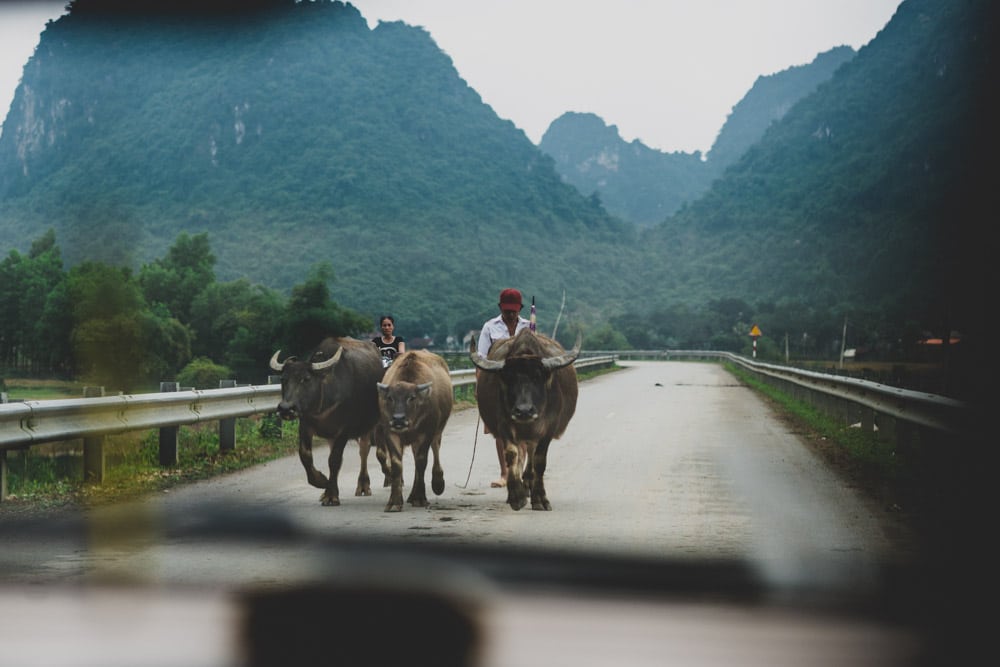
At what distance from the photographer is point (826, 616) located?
5.39 m

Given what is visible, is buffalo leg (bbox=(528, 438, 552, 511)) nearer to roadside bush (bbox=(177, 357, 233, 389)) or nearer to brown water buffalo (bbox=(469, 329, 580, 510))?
brown water buffalo (bbox=(469, 329, 580, 510))

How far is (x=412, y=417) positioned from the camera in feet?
30.6

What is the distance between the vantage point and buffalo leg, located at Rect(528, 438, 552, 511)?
930 cm

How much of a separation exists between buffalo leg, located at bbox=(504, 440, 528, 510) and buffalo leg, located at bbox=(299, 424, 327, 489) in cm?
171

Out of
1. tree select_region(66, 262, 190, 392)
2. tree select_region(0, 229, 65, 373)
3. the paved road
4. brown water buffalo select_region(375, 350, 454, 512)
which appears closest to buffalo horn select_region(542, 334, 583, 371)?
brown water buffalo select_region(375, 350, 454, 512)

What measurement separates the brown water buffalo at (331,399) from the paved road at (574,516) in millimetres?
348

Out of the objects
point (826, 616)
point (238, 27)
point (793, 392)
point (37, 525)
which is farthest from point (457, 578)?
point (793, 392)

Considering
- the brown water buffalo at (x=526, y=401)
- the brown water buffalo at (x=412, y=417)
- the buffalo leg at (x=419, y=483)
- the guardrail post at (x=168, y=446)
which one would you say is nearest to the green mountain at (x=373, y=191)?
the guardrail post at (x=168, y=446)

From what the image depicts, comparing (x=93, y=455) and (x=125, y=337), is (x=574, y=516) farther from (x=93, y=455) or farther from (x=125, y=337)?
(x=125, y=337)

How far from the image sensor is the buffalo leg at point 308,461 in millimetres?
9812

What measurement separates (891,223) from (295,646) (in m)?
69.4

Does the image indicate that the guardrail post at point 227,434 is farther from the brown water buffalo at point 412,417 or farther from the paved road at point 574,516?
the brown water buffalo at point 412,417

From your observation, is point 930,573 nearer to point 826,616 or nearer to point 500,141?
point 826,616

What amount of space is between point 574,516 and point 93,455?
5.05 m
